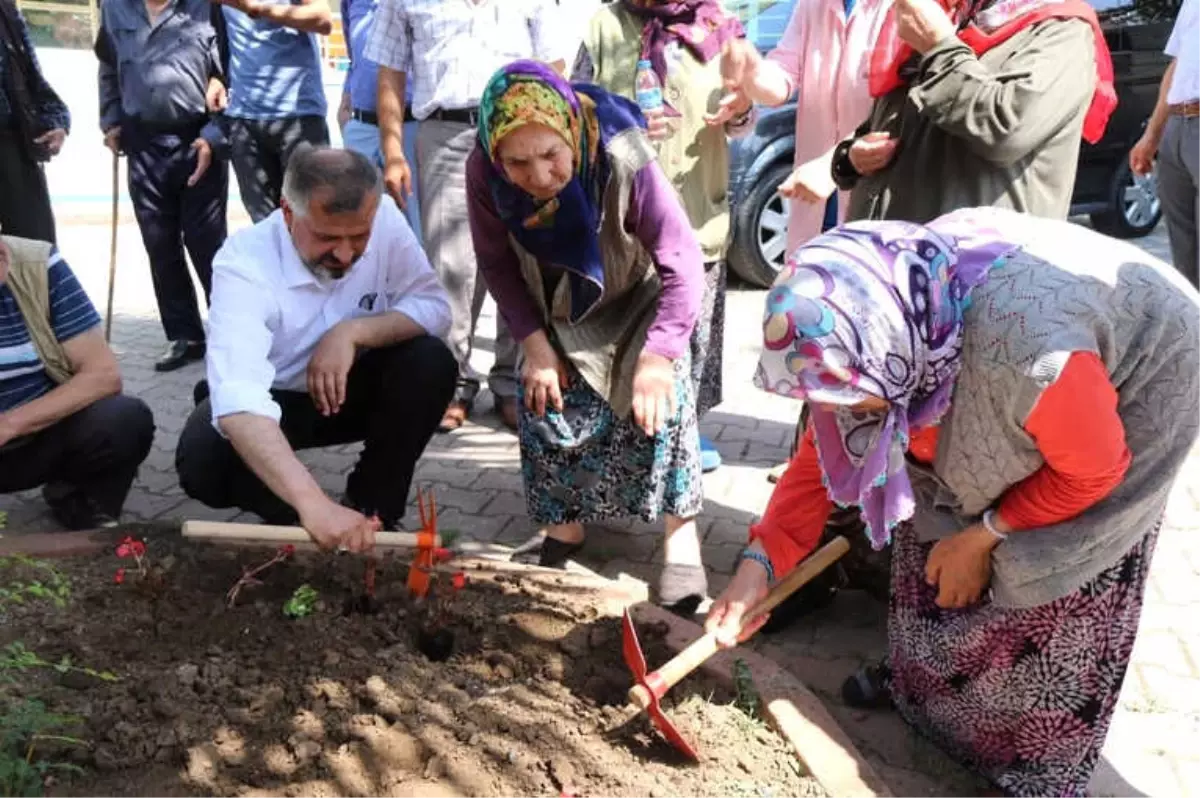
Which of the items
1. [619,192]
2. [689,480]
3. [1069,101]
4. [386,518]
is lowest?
[386,518]

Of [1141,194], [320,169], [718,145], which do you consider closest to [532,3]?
[718,145]

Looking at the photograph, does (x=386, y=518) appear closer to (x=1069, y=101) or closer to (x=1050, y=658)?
(x=1050, y=658)

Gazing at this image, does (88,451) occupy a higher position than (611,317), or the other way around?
(611,317)

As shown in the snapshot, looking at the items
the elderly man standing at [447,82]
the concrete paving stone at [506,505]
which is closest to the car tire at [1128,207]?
the elderly man standing at [447,82]

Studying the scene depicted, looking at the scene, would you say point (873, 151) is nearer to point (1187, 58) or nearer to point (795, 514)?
point (795, 514)

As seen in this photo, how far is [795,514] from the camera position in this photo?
225 cm

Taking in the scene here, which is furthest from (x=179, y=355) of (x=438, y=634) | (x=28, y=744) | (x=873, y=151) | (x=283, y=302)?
(x=873, y=151)

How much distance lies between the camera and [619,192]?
2686 millimetres

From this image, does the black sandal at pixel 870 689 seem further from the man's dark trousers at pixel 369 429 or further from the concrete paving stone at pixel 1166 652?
the man's dark trousers at pixel 369 429

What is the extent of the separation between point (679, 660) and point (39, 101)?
4033 mm

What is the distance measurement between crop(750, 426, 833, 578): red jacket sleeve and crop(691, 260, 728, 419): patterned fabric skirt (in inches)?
42.6

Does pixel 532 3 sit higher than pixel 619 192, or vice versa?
pixel 532 3

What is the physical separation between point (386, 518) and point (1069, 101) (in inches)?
88.6

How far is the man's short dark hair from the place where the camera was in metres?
2.76
